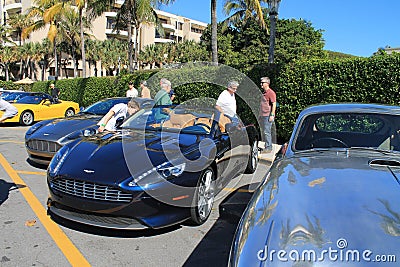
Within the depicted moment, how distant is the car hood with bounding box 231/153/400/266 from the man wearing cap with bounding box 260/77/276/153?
5.55 metres

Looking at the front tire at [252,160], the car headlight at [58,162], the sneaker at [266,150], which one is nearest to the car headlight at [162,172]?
the car headlight at [58,162]

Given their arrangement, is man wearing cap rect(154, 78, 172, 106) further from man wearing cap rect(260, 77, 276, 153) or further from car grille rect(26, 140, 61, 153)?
man wearing cap rect(260, 77, 276, 153)

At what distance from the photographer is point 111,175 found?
11.6 ft

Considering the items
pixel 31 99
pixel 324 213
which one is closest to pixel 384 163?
pixel 324 213

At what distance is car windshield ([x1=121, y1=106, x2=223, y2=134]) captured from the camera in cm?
498

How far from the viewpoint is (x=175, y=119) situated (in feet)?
16.9

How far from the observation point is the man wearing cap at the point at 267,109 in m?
8.31

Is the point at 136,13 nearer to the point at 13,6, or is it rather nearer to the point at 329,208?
the point at 329,208

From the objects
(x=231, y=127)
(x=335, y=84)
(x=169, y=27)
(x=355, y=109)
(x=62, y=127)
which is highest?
(x=169, y=27)

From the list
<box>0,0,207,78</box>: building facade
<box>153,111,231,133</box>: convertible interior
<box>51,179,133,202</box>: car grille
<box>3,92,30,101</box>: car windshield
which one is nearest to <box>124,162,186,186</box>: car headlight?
<box>51,179,133,202</box>: car grille

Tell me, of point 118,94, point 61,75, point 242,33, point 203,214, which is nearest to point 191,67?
point 118,94

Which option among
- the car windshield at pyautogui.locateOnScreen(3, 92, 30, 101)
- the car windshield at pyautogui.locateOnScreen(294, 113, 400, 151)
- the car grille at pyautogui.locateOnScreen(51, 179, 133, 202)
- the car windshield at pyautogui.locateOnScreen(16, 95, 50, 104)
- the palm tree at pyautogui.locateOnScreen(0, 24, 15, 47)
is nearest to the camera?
the car grille at pyautogui.locateOnScreen(51, 179, 133, 202)

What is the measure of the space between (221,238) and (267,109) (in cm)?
524

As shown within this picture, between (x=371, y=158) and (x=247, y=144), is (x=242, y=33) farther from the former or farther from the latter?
(x=371, y=158)
